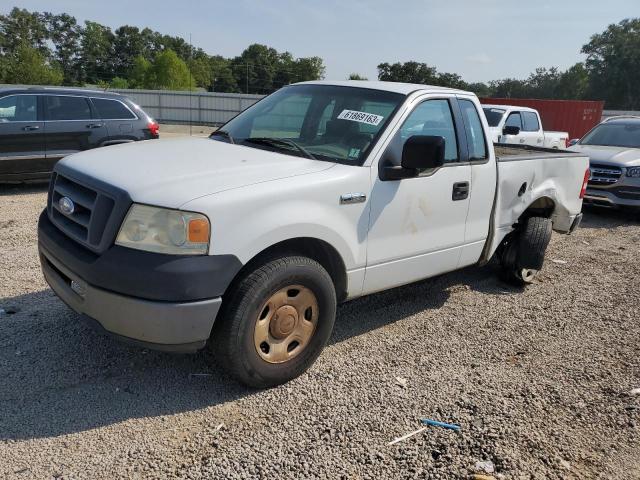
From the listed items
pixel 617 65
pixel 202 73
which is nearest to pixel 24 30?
pixel 202 73

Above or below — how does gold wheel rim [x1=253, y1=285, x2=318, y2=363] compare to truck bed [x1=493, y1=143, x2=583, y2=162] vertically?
below

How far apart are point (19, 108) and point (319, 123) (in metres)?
6.93

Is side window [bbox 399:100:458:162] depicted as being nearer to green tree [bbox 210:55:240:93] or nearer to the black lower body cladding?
the black lower body cladding

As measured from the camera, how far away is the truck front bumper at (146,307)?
279 centimetres

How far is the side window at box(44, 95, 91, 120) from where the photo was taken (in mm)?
9078

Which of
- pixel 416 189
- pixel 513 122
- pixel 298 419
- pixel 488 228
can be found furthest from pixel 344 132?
pixel 513 122

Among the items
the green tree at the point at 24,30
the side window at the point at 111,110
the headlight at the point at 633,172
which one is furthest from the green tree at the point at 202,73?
the headlight at the point at 633,172

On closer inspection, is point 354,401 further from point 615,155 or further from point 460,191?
point 615,155

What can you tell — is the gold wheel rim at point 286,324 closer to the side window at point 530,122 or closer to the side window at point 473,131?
the side window at point 473,131

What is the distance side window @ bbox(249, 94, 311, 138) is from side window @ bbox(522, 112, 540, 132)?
1180 cm

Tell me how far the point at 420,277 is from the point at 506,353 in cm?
88

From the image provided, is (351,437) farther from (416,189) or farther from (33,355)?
(33,355)

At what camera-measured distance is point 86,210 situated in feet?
10.5

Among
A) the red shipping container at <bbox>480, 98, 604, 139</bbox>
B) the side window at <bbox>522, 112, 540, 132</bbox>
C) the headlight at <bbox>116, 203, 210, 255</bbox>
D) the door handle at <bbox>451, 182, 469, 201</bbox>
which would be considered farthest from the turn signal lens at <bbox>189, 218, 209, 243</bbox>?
the red shipping container at <bbox>480, 98, 604, 139</bbox>
